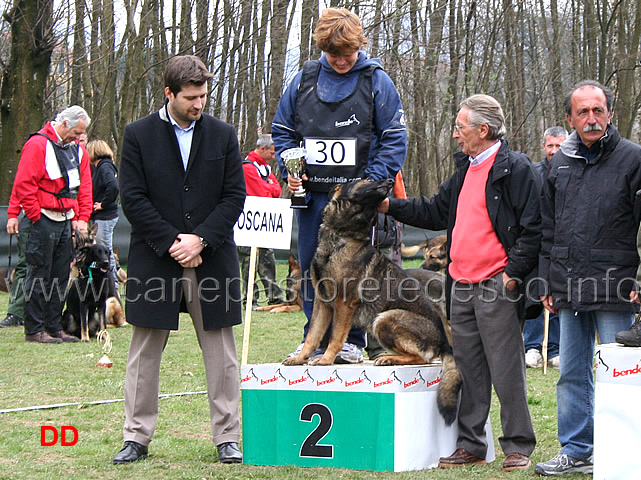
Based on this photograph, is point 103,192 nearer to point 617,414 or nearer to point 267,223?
point 267,223

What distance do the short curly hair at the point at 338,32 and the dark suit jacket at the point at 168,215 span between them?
3.03 feet

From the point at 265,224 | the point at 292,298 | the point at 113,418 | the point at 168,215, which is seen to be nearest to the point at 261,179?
the point at 292,298

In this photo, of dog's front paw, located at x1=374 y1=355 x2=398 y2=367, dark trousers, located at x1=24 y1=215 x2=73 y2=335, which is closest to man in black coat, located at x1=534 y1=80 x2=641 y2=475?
dog's front paw, located at x1=374 y1=355 x2=398 y2=367

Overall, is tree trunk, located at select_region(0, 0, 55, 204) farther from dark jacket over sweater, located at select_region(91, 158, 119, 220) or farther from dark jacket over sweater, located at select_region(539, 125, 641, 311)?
dark jacket over sweater, located at select_region(539, 125, 641, 311)

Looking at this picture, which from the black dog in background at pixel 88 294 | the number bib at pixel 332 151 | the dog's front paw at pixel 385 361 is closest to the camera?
the dog's front paw at pixel 385 361

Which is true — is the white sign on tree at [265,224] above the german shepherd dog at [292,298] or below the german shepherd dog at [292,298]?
above

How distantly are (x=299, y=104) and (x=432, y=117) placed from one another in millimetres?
19484

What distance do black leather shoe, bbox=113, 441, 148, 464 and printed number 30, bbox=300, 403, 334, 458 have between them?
841 millimetres

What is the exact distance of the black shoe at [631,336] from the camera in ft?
12.2

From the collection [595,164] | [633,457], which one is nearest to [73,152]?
[595,164]

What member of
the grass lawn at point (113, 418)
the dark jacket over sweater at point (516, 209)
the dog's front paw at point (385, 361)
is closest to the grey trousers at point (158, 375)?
the grass lawn at point (113, 418)

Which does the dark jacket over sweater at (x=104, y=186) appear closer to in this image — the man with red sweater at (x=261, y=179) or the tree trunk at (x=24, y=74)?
the man with red sweater at (x=261, y=179)

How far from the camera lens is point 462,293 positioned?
4371mm

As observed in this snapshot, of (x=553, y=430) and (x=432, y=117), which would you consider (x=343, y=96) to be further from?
(x=432, y=117)
